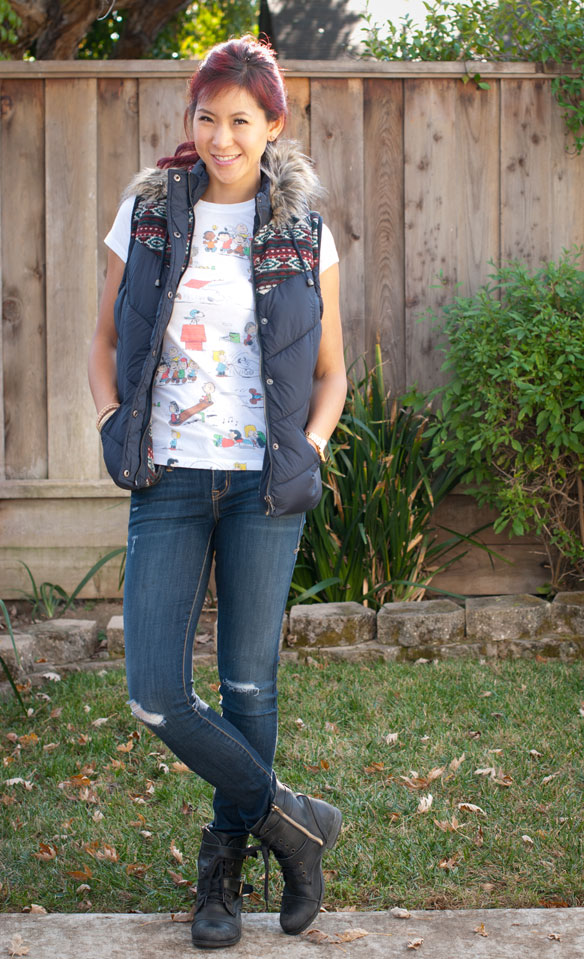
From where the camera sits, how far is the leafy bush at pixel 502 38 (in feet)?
15.3

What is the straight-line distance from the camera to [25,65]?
4695 millimetres

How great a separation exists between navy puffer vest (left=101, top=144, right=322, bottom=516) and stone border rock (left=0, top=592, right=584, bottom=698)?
2160mm

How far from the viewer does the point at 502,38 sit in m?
4.97

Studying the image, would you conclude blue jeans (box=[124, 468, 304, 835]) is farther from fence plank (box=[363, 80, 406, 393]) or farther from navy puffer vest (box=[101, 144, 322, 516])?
fence plank (box=[363, 80, 406, 393])

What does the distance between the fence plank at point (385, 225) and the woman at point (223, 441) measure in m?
2.69

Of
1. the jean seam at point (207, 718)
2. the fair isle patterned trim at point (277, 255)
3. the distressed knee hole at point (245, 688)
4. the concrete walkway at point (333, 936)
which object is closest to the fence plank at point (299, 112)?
the fair isle patterned trim at point (277, 255)

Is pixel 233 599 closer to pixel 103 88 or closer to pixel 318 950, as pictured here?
pixel 318 950

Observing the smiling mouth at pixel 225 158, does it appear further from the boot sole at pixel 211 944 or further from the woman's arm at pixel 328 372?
the boot sole at pixel 211 944

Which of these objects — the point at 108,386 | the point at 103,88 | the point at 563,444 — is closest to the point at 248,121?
the point at 108,386

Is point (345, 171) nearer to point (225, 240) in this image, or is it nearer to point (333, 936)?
point (225, 240)

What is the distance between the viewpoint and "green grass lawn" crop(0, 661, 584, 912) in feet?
8.25

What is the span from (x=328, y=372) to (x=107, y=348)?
1.83ft

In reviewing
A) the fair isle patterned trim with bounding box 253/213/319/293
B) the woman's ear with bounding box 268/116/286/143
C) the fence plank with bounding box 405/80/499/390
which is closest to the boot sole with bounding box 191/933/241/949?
the fair isle patterned trim with bounding box 253/213/319/293

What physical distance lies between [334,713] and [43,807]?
3.80 ft
